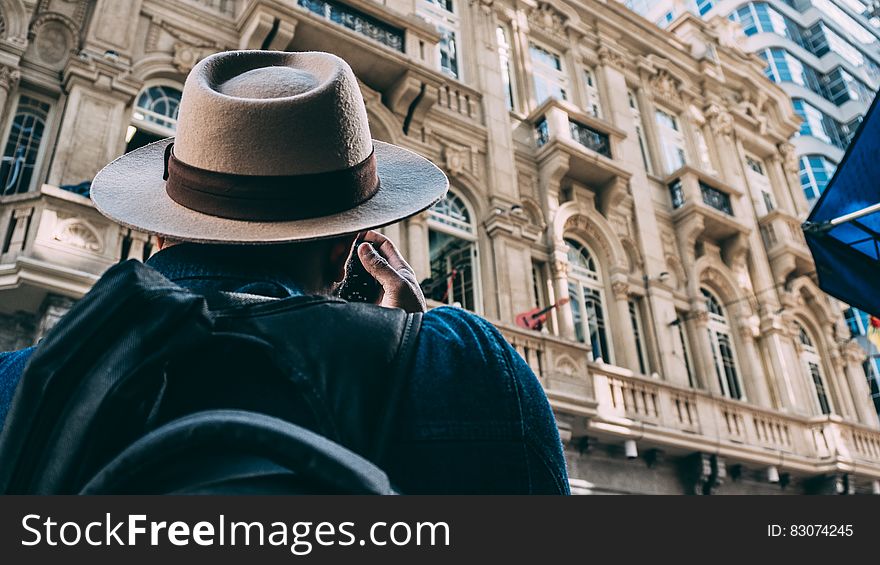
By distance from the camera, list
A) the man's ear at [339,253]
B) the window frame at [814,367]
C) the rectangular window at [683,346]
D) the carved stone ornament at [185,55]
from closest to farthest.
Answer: the man's ear at [339,253], the carved stone ornament at [185,55], the rectangular window at [683,346], the window frame at [814,367]

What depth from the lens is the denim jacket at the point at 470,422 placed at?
105 centimetres

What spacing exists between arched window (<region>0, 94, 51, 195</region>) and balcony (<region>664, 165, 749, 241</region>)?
1231cm

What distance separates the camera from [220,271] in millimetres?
1241

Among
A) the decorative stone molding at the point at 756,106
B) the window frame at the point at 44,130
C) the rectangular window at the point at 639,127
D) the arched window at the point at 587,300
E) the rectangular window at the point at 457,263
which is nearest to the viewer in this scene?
the window frame at the point at 44,130

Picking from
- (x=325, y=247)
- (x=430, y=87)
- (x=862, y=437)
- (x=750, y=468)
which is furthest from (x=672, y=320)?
(x=325, y=247)

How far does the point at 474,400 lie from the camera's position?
108cm

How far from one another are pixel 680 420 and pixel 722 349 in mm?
4189

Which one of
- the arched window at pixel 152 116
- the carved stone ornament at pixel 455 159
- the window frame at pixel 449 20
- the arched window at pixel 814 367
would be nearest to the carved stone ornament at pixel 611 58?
the window frame at pixel 449 20

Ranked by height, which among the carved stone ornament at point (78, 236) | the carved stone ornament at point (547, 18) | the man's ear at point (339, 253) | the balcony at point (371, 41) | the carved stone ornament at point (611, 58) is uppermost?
the carved stone ornament at point (547, 18)

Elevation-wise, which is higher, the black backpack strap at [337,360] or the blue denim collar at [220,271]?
the blue denim collar at [220,271]

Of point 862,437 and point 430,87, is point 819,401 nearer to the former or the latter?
point 862,437

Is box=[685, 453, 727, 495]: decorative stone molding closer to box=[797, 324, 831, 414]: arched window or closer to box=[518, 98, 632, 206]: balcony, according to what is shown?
box=[518, 98, 632, 206]: balcony

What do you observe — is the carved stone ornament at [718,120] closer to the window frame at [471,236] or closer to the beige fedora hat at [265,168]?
the window frame at [471,236]

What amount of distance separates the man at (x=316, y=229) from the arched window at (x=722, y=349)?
14.3 metres
